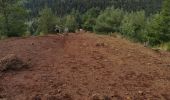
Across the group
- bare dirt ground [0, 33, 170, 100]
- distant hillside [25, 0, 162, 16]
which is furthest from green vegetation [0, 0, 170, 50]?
bare dirt ground [0, 33, 170, 100]

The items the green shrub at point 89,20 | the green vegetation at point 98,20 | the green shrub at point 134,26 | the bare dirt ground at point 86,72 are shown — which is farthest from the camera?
the green shrub at point 89,20

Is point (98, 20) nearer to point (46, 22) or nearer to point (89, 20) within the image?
point (89, 20)

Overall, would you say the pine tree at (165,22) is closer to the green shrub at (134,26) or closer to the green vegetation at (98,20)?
the green vegetation at (98,20)

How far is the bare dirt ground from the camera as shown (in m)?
6.86

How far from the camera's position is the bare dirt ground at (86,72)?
6855mm

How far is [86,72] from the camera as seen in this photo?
7.88m

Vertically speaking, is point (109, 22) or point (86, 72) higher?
point (86, 72)

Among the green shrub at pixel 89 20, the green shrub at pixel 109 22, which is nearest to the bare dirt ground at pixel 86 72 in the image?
the green shrub at pixel 109 22

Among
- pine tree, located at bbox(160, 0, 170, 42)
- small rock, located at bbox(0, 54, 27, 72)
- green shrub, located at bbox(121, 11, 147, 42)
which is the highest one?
small rock, located at bbox(0, 54, 27, 72)

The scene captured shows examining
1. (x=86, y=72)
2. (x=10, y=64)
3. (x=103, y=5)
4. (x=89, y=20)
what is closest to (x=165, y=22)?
(x=86, y=72)

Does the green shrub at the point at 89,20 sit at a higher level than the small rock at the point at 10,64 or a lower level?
lower

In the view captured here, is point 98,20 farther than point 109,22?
Yes

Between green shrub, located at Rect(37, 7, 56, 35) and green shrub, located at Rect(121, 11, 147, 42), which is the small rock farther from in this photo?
green shrub, located at Rect(37, 7, 56, 35)

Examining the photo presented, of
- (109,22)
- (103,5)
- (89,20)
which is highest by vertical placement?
(109,22)
